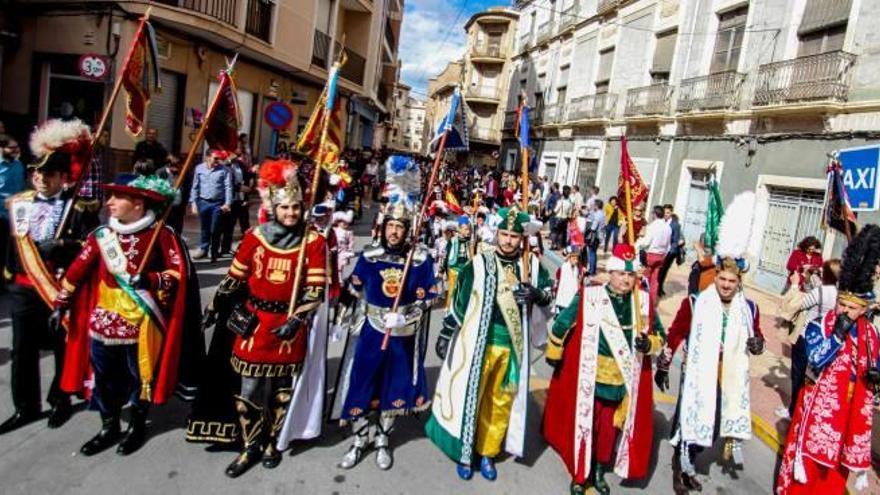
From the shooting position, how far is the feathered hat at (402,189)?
3693 mm

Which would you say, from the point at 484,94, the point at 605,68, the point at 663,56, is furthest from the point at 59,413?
the point at 484,94

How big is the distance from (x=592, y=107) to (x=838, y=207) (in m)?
17.7

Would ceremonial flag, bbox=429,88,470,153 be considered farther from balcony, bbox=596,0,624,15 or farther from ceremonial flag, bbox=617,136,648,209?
balcony, bbox=596,0,624,15

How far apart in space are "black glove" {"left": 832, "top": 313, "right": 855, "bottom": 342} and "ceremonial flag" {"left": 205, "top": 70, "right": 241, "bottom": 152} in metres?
4.15

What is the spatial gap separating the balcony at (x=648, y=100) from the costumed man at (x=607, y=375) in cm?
1433

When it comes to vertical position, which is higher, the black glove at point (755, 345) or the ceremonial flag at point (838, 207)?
the ceremonial flag at point (838, 207)

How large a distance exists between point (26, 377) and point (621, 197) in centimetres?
422

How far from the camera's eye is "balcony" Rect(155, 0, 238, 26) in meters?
12.6

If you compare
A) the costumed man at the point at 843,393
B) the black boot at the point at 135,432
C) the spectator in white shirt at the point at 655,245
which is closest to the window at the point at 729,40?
the spectator in white shirt at the point at 655,245

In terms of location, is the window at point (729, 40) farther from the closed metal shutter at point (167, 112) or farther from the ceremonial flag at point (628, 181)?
the closed metal shutter at point (167, 112)

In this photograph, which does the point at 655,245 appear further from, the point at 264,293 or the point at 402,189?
the point at 264,293

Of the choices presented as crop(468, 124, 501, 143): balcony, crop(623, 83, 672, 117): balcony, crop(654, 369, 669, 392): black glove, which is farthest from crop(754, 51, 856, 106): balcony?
crop(468, 124, 501, 143): balcony

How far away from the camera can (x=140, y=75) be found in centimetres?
432

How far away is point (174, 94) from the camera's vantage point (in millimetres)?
13398
